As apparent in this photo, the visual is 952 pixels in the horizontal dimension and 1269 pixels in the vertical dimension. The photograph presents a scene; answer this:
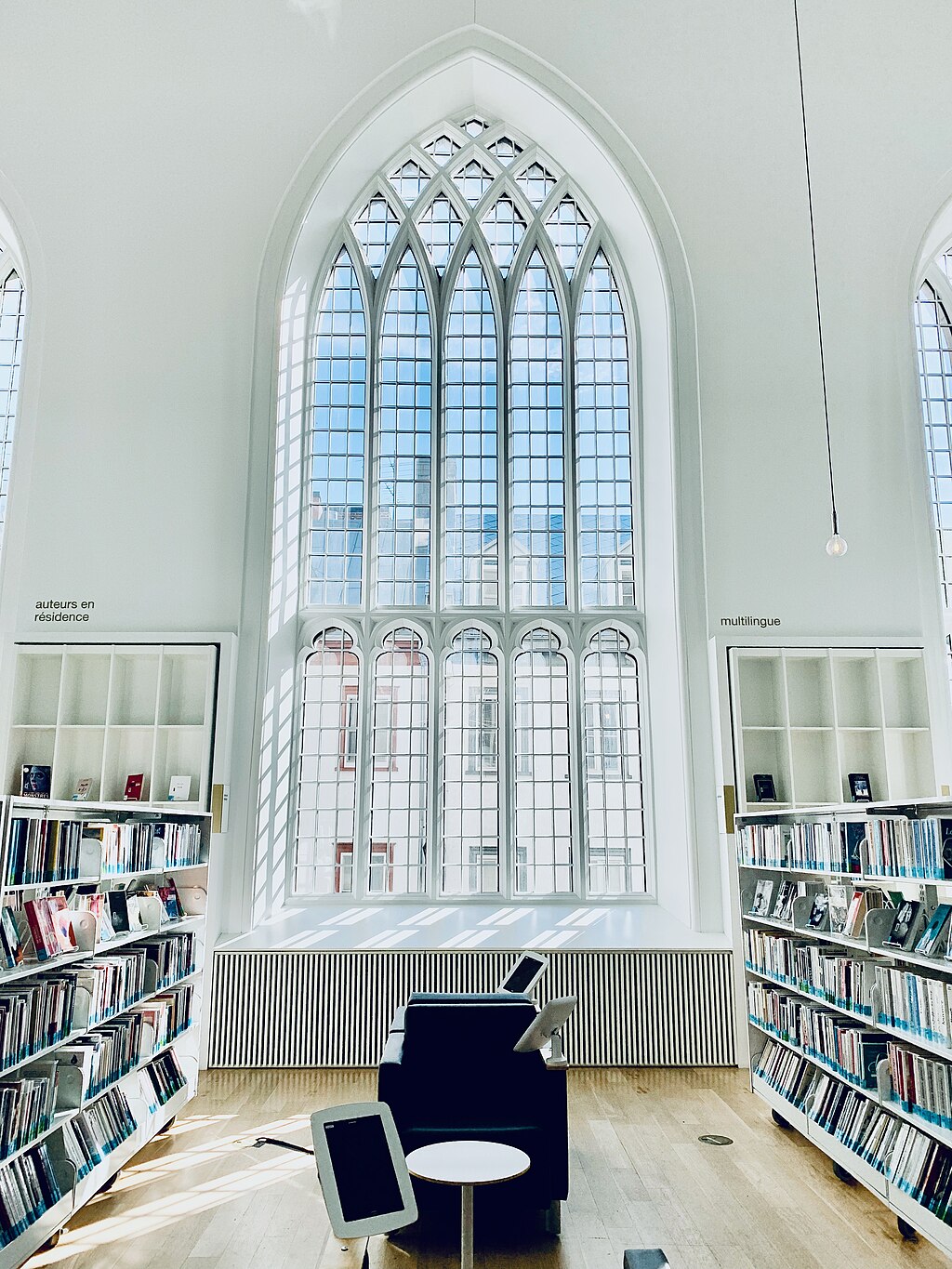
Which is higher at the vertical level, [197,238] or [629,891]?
[197,238]

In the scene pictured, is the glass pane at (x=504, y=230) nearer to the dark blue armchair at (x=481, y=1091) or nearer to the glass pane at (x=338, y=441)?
the glass pane at (x=338, y=441)

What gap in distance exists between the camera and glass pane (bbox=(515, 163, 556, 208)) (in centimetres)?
862

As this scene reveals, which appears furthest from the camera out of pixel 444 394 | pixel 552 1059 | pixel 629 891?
pixel 444 394

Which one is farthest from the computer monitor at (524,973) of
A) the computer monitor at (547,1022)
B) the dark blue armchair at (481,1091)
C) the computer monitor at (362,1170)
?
the computer monitor at (362,1170)

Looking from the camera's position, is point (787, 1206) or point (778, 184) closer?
point (787, 1206)

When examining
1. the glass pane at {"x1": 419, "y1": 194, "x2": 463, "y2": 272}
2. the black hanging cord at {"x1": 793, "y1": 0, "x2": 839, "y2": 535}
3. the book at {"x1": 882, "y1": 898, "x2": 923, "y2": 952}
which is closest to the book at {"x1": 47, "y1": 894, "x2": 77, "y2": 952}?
the book at {"x1": 882, "y1": 898, "x2": 923, "y2": 952}

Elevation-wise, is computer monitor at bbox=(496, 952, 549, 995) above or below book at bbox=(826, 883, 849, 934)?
below

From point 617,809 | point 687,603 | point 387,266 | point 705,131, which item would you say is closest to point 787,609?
point 687,603

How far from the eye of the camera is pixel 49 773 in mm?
6840

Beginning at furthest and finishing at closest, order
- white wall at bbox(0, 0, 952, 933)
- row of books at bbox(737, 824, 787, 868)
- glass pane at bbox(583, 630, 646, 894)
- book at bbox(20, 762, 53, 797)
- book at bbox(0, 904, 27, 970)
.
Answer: glass pane at bbox(583, 630, 646, 894), white wall at bbox(0, 0, 952, 933), book at bbox(20, 762, 53, 797), row of books at bbox(737, 824, 787, 868), book at bbox(0, 904, 27, 970)

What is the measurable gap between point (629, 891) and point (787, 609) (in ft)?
8.41

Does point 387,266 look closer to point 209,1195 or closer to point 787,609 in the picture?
point 787,609

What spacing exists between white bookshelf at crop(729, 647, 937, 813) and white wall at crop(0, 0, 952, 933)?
29 centimetres

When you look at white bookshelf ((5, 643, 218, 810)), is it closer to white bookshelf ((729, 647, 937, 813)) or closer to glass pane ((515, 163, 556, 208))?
white bookshelf ((729, 647, 937, 813))
